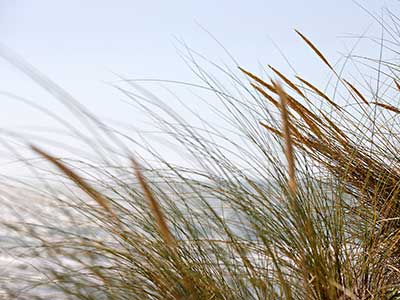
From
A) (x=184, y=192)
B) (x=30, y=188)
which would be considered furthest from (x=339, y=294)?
(x=30, y=188)

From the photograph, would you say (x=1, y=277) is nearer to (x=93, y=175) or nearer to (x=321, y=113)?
(x=93, y=175)

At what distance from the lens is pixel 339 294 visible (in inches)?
43.5

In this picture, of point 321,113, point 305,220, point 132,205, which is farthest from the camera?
point 321,113

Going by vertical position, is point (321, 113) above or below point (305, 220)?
above

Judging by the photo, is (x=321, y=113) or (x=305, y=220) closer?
(x=305, y=220)

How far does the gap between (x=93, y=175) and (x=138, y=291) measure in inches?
9.5

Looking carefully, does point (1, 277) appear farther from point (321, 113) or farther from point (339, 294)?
point (321, 113)

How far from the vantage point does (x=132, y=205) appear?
1.15m

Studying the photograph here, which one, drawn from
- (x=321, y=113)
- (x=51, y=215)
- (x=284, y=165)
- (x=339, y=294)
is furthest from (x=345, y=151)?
(x=51, y=215)

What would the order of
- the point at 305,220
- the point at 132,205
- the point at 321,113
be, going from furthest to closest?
1. the point at 321,113
2. the point at 132,205
3. the point at 305,220

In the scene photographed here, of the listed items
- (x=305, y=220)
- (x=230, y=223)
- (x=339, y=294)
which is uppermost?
(x=230, y=223)

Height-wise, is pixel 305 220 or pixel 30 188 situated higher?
pixel 30 188

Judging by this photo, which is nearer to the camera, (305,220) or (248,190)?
(305,220)

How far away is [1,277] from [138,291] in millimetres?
299
